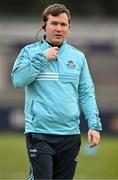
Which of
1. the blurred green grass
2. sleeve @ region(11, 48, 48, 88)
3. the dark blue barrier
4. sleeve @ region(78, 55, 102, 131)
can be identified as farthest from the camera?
the dark blue barrier

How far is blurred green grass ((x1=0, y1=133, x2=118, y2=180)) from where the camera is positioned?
1548cm

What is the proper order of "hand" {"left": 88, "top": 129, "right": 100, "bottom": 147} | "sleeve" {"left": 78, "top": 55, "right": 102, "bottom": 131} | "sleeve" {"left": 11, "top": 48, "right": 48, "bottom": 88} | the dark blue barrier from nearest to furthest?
"sleeve" {"left": 11, "top": 48, "right": 48, "bottom": 88} < "hand" {"left": 88, "top": 129, "right": 100, "bottom": 147} < "sleeve" {"left": 78, "top": 55, "right": 102, "bottom": 131} < the dark blue barrier

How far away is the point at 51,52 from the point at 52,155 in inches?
34.2

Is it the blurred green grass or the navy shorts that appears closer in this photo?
the navy shorts

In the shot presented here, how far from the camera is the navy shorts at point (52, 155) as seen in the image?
8227 millimetres

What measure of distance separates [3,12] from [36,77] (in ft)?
96.1

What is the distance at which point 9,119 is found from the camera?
25641mm

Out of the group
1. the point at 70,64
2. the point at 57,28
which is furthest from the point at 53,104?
the point at 57,28

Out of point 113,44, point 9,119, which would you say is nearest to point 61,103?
point 9,119

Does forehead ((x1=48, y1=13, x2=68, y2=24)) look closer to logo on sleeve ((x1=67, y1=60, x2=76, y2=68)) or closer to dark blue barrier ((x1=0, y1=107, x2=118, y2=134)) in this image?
logo on sleeve ((x1=67, y1=60, x2=76, y2=68))

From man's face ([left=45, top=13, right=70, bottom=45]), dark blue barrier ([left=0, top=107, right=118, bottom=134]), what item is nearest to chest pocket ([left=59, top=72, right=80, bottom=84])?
man's face ([left=45, top=13, right=70, bottom=45])

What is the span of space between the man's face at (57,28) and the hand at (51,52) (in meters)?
0.12

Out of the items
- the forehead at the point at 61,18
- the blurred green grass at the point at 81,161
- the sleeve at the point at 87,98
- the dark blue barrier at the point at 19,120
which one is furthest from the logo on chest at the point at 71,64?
the dark blue barrier at the point at 19,120

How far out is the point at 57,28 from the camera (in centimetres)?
836
